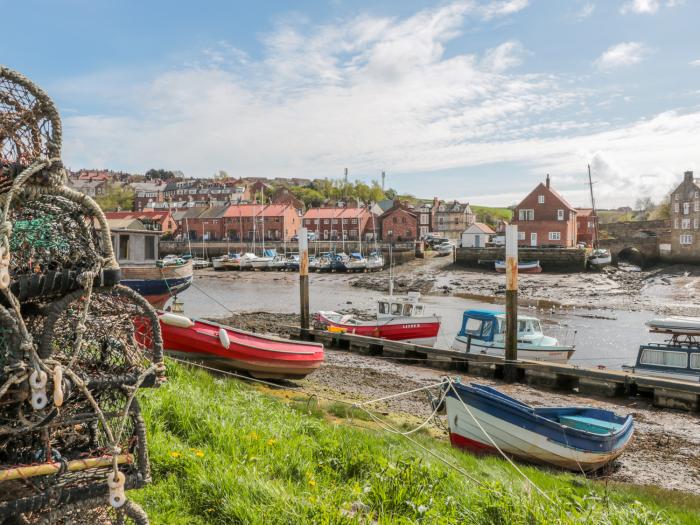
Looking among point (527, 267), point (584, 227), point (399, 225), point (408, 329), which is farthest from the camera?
point (399, 225)

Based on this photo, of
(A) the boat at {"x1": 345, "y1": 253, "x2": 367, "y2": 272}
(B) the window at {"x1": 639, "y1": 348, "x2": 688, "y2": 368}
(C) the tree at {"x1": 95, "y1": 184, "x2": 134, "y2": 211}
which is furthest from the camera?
(C) the tree at {"x1": 95, "y1": 184, "x2": 134, "y2": 211}

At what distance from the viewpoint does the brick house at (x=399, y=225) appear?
85.5 meters

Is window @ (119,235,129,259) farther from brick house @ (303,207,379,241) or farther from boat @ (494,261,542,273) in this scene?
brick house @ (303,207,379,241)

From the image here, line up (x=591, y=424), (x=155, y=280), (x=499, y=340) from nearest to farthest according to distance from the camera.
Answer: (x=591, y=424), (x=499, y=340), (x=155, y=280)

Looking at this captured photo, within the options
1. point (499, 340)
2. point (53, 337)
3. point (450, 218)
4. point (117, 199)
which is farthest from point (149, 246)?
point (117, 199)

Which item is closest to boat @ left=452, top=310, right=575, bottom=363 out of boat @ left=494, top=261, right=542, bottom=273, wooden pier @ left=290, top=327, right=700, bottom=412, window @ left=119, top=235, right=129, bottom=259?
wooden pier @ left=290, top=327, right=700, bottom=412

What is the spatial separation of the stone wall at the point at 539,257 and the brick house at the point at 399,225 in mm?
19781

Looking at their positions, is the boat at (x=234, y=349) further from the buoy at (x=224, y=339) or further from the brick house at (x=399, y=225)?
the brick house at (x=399, y=225)

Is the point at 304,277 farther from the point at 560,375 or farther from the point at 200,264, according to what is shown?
the point at 200,264

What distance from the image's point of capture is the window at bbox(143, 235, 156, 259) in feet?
83.7

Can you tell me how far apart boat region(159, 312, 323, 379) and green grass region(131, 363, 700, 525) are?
5.28m

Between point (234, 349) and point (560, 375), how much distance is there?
29.2 feet

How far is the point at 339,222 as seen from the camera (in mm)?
91188

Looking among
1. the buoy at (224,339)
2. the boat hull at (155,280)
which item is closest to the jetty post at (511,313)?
the buoy at (224,339)
